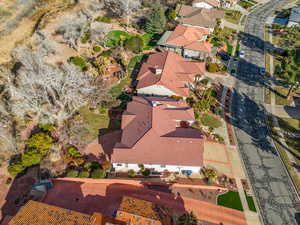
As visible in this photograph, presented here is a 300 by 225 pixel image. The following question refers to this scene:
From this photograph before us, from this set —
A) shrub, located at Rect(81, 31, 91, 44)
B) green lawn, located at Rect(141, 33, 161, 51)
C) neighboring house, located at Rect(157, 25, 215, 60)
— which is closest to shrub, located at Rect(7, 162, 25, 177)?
shrub, located at Rect(81, 31, 91, 44)

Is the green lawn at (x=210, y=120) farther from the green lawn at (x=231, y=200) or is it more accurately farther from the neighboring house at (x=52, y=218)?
the neighboring house at (x=52, y=218)

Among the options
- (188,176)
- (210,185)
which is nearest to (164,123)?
(188,176)

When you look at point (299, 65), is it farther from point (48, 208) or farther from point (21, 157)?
point (21, 157)

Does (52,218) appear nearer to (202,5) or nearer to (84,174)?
(84,174)

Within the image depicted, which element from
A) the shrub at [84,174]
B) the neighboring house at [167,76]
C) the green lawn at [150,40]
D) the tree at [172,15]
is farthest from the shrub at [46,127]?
the tree at [172,15]

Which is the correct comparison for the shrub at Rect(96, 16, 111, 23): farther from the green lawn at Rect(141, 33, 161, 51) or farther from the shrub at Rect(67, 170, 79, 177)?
the shrub at Rect(67, 170, 79, 177)
